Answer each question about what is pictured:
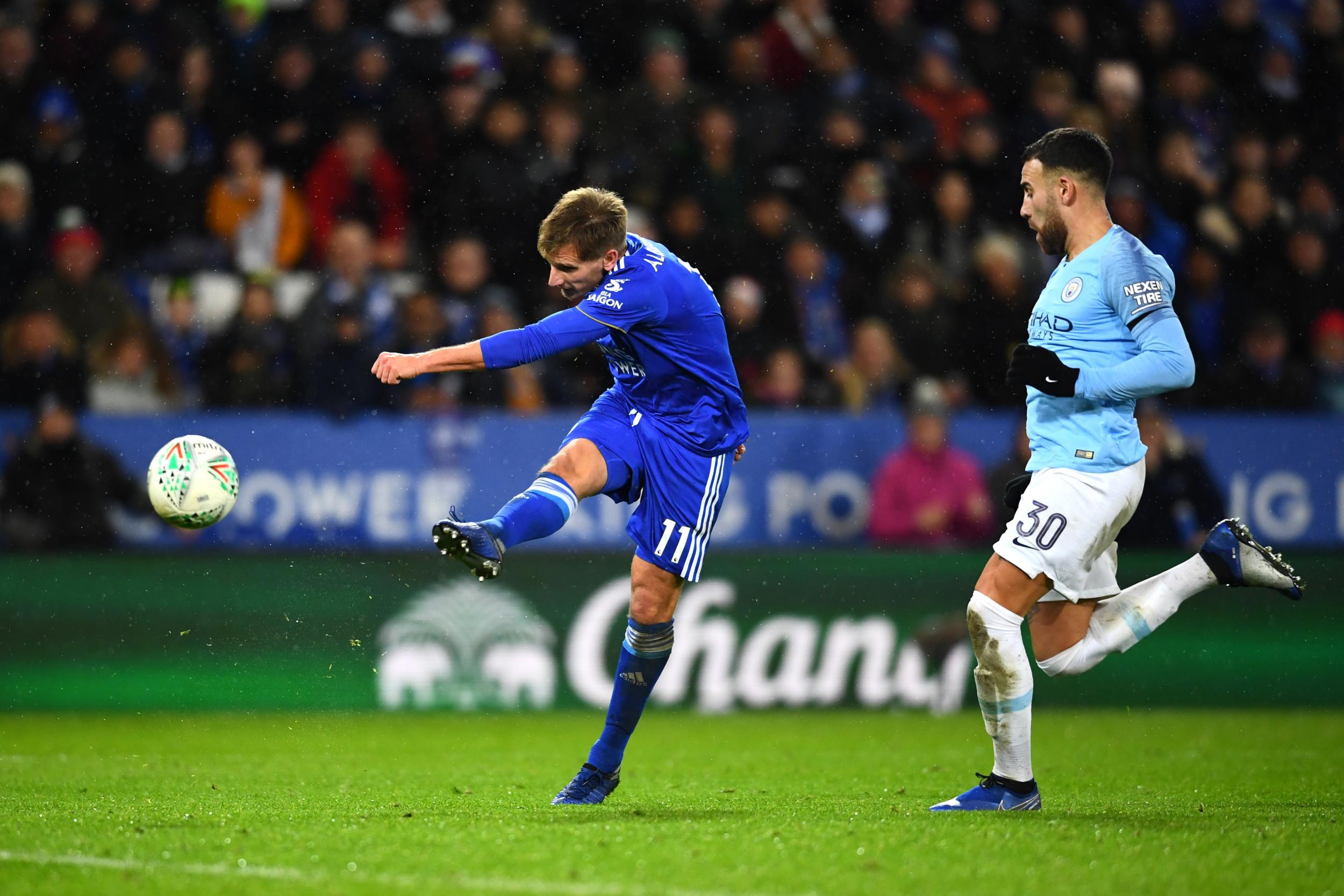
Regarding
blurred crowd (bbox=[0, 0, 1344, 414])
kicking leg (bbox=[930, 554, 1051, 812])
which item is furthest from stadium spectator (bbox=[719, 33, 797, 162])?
kicking leg (bbox=[930, 554, 1051, 812])

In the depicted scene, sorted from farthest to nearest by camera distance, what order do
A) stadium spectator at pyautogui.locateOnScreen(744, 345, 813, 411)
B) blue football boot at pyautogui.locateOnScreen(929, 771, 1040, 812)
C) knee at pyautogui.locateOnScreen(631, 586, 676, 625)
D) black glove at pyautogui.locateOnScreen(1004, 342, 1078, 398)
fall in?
stadium spectator at pyautogui.locateOnScreen(744, 345, 813, 411) < knee at pyautogui.locateOnScreen(631, 586, 676, 625) < blue football boot at pyautogui.locateOnScreen(929, 771, 1040, 812) < black glove at pyautogui.locateOnScreen(1004, 342, 1078, 398)

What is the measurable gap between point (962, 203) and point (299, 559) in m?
6.04

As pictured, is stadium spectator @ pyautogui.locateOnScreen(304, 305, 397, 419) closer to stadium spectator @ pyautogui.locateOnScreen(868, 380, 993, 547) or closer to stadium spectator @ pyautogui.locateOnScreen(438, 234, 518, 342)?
stadium spectator @ pyautogui.locateOnScreen(438, 234, 518, 342)

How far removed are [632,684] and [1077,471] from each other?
1.92 m

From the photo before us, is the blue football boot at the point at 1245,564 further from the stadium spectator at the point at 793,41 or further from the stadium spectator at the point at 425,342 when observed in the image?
the stadium spectator at the point at 793,41

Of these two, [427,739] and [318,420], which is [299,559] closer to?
[318,420]

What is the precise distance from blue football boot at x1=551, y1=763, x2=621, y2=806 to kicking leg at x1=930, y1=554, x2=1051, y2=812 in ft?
4.22

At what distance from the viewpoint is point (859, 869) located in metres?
4.62

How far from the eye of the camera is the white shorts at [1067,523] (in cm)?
580

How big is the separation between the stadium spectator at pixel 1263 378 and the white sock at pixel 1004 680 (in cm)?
692

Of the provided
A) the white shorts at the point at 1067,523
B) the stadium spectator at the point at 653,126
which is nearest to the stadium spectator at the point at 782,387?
the stadium spectator at the point at 653,126

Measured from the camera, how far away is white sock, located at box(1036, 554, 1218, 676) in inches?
240

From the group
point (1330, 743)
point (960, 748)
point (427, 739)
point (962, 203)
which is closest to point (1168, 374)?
point (960, 748)

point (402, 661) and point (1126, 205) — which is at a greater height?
point (1126, 205)
